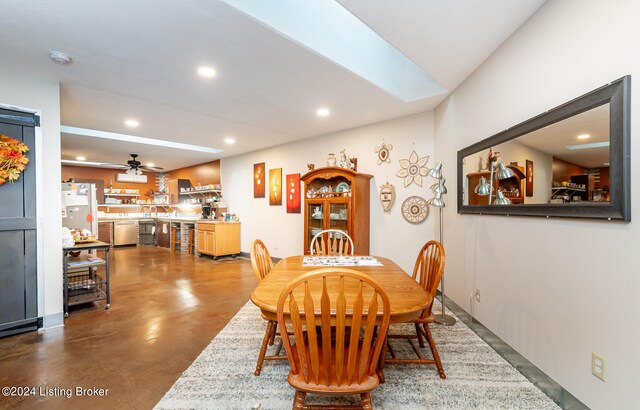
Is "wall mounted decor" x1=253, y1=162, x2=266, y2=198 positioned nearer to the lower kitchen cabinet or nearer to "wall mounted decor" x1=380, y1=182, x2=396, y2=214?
the lower kitchen cabinet

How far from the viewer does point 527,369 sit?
1921 mm

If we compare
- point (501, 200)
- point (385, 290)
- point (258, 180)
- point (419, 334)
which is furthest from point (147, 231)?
point (501, 200)

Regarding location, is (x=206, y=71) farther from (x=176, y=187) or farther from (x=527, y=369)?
(x=176, y=187)

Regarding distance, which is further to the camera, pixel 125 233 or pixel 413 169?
pixel 125 233

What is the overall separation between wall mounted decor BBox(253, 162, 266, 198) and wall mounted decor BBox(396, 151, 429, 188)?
3242 millimetres

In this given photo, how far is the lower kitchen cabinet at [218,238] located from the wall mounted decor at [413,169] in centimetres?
417

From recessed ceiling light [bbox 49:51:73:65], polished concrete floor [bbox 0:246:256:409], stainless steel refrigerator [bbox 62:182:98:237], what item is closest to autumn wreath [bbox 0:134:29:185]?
recessed ceiling light [bbox 49:51:73:65]

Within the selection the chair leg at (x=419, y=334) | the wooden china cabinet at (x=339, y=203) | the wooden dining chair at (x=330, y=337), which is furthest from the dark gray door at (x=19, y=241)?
the chair leg at (x=419, y=334)

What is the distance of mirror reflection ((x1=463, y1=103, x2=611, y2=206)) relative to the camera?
1439 millimetres

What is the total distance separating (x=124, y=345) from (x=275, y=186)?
12.8 ft

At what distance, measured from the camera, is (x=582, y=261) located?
5.01 feet

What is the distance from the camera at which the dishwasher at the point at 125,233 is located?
7.96 m

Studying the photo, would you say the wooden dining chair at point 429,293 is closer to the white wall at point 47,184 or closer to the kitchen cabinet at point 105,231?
the white wall at point 47,184

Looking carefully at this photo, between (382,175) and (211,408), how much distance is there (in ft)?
11.7
